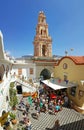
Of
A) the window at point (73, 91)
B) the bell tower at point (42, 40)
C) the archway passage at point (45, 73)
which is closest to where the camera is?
the window at point (73, 91)

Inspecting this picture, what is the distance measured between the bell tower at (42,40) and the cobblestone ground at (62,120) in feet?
59.7

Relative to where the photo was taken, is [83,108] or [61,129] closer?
[61,129]

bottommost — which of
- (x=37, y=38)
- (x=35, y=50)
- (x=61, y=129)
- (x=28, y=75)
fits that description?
(x=61, y=129)

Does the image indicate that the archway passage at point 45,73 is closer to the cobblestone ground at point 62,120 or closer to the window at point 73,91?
the window at point 73,91

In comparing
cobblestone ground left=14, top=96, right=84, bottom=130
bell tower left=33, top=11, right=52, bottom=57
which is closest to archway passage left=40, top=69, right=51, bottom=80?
bell tower left=33, top=11, right=52, bottom=57

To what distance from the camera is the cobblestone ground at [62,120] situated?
14577 millimetres

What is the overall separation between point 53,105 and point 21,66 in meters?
12.8

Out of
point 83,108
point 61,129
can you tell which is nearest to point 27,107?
point 61,129

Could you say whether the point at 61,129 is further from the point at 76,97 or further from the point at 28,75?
the point at 28,75

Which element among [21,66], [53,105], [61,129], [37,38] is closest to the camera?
[61,129]

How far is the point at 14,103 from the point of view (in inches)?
697

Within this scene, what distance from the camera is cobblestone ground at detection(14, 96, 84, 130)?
14.6 meters

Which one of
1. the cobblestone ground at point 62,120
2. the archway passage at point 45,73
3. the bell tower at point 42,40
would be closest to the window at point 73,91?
the cobblestone ground at point 62,120

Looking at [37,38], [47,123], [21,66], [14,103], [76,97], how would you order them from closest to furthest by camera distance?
[47,123] → [14,103] → [76,97] → [21,66] → [37,38]
